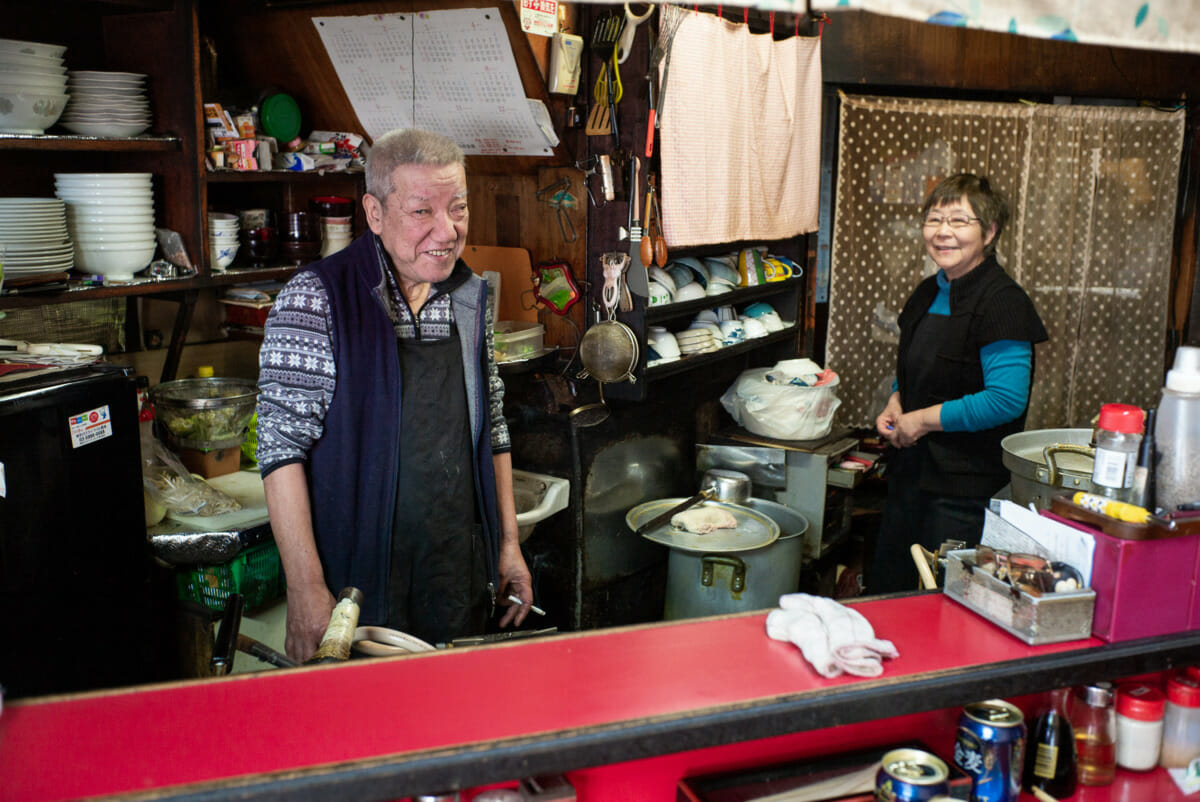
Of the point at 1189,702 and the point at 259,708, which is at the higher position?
the point at 259,708

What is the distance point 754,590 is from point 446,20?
226cm

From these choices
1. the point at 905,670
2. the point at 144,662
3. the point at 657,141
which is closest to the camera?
the point at 905,670

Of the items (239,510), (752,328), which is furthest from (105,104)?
(752,328)

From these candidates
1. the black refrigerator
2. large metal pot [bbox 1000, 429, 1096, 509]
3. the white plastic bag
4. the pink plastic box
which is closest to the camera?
the pink plastic box

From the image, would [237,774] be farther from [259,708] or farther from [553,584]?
[553,584]

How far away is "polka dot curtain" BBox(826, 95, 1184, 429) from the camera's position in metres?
5.07

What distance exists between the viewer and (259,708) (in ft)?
4.74

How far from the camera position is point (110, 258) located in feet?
10.1

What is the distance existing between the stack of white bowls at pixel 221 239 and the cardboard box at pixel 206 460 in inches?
25.2

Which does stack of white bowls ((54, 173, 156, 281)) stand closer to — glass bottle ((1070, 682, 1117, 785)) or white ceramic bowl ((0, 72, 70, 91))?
white ceramic bowl ((0, 72, 70, 91))

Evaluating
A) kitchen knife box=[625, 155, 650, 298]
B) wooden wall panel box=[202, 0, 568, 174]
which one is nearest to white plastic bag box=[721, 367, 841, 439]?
kitchen knife box=[625, 155, 650, 298]

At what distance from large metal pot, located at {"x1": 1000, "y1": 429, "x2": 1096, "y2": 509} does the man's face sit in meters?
1.74

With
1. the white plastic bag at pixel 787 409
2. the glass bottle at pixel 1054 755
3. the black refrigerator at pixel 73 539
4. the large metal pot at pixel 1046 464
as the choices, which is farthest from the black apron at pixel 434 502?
the white plastic bag at pixel 787 409

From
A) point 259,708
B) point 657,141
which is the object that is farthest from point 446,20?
point 259,708
